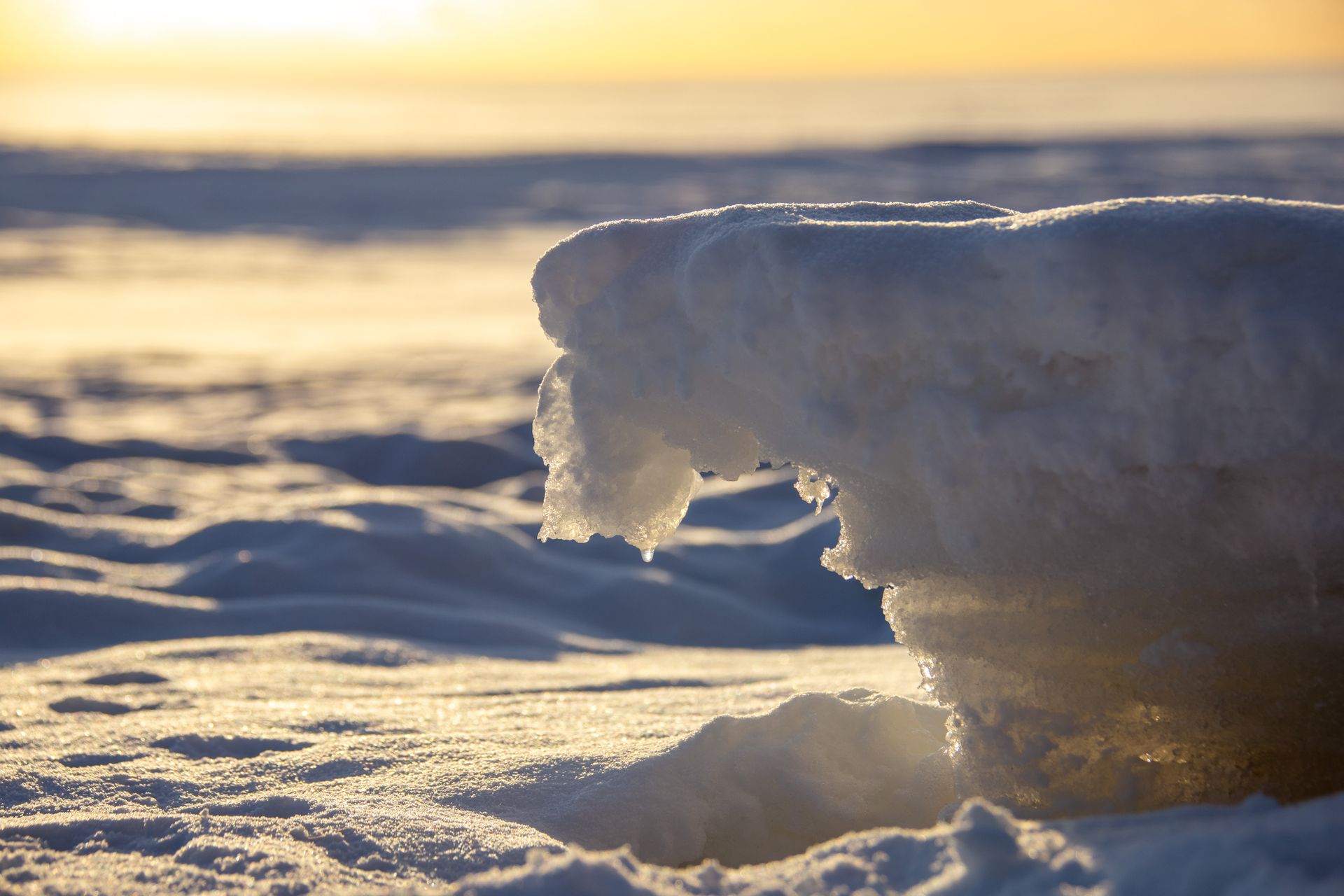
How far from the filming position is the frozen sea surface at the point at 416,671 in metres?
1.91

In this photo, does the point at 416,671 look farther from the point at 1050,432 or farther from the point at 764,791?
the point at 1050,432

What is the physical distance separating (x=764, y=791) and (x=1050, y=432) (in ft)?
3.19

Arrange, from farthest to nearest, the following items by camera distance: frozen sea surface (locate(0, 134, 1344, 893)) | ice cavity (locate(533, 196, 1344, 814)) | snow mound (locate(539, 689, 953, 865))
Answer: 1. snow mound (locate(539, 689, 953, 865))
2. frozen sea surface (locate(0, 134, 1344, 893))
3. ice cavity (locate(533, 196, 1344, 814))

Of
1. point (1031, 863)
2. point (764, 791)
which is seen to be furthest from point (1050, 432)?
point (764, 791)

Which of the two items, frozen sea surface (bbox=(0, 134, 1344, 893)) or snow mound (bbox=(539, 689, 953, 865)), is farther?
snow mound (bbox=(539, 689, 953, 865))

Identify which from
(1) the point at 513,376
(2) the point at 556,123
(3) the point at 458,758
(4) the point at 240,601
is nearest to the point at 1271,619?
(3) the point at 458,758

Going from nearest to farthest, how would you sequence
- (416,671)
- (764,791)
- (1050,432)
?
(1050,432) < (764,791) < (416,671)

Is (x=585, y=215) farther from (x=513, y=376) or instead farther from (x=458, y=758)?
(x=458, y=758)

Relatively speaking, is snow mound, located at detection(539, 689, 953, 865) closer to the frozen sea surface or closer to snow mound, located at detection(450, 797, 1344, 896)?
the frozen sea surface

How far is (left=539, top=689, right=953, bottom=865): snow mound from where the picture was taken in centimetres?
228

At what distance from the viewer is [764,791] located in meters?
2.38

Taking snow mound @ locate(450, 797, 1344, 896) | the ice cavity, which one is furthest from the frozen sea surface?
the ice cavity

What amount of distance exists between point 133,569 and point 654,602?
1.83 metres

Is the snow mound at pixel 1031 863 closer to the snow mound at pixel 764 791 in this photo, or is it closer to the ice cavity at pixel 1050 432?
the ice cavity at pixel 1050 432
